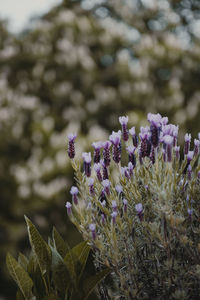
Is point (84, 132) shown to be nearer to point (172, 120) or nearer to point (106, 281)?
point (172, 120)

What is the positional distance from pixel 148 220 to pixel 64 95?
7.56 metres

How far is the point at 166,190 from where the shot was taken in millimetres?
1707

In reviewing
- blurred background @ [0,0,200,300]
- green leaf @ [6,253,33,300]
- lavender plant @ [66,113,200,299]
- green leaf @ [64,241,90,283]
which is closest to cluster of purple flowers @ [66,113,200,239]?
lavender plant @ [66,113,200,299]

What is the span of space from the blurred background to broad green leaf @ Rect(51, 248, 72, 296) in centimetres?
546

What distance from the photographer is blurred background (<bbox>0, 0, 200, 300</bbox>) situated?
777 centimetres

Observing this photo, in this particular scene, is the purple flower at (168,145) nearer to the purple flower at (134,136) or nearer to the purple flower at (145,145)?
the purple flower at (145,145)

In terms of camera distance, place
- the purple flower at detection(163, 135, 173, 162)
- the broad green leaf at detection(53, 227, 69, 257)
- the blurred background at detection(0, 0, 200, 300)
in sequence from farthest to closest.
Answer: the blurred background at detection(0, 0, 200, 300) → the broad green leaf at detection(53, 227, 69, 257) → the purple flower at detection(163, 135, 173, 162)

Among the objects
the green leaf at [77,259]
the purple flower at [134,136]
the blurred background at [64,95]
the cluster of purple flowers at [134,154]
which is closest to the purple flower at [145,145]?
the cluster of purple flowers at [134,154]

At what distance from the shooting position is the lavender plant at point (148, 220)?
1.72 m

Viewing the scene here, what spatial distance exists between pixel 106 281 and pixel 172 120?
6.60 meters

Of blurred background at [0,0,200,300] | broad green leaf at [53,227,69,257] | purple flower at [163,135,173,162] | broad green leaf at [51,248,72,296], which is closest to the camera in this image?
purple flower at [163,135,173,162]

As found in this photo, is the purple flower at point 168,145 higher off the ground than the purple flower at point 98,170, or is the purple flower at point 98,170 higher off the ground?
the purple flower at point 98,170

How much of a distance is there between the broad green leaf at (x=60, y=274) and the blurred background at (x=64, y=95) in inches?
215

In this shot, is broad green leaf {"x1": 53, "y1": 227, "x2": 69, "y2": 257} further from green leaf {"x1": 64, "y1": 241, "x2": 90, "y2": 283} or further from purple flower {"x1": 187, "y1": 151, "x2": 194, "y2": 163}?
purple flower {"x1": 187, "y1": 151, "x2": 194, "y2": 163}
